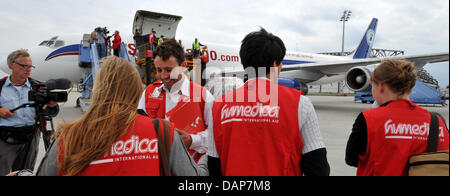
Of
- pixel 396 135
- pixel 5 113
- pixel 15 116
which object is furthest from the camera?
pixel 15 116

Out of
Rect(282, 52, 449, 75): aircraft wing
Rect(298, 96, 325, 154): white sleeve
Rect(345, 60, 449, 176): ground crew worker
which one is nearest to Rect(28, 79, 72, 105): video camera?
Rect(298, 96, 325, 154): white sleeve

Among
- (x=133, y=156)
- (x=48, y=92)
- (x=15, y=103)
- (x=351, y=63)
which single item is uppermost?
(x=351, y=63)

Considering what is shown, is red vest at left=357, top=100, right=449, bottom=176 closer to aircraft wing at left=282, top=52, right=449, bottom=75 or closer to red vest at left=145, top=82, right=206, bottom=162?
red vest at left=145, top=82, right=206, bottom=162

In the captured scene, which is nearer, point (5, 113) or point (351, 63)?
point (5, 113)

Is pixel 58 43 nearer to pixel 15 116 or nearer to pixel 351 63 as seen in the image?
pixel 15 116

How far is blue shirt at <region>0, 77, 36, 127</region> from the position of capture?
7.52 ft

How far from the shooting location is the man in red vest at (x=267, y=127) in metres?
1.11

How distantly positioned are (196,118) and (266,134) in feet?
2.40

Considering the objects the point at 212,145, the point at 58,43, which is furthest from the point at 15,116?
the point at 58,43

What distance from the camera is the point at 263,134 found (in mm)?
1117

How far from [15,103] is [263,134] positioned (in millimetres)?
2491

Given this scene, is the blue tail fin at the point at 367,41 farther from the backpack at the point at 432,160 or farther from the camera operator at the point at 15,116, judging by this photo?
the camera operator at the point at 15,116

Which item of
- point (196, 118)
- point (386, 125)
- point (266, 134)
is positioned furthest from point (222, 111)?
point (386, 125)
